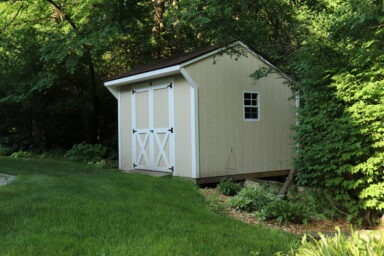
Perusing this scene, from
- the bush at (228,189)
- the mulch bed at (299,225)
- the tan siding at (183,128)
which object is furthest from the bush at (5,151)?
the mulch bed at (299,225)

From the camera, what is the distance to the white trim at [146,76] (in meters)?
8.51

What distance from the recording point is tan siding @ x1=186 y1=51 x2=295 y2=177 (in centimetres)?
865

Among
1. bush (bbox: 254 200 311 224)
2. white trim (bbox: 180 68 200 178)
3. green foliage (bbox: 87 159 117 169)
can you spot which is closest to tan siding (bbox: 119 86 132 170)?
green foliage (bbox: 87 159 117 169)

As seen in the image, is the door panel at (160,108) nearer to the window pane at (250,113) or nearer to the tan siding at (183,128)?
the tan siding at (183,128)

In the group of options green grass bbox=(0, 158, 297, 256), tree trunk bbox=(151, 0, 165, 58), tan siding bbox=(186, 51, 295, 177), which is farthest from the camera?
tree trunk bbox=(151, 0, 165, 58)

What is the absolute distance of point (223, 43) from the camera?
23.9 feet

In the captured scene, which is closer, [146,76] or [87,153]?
[146,76]

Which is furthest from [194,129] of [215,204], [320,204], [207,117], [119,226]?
[119,226]

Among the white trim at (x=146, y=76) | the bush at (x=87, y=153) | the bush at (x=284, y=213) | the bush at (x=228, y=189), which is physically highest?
the white trim at (x=146, y=76)

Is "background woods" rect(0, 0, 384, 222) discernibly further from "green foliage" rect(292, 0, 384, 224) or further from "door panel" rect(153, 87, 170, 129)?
"door panel" rect(153, 87, 170, 129)

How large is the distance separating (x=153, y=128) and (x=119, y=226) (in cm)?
552

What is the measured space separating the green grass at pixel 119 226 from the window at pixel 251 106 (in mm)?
3668

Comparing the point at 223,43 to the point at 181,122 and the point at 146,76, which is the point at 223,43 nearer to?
the point at 181,122

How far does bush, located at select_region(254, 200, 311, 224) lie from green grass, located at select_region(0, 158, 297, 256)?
56 centimetres
